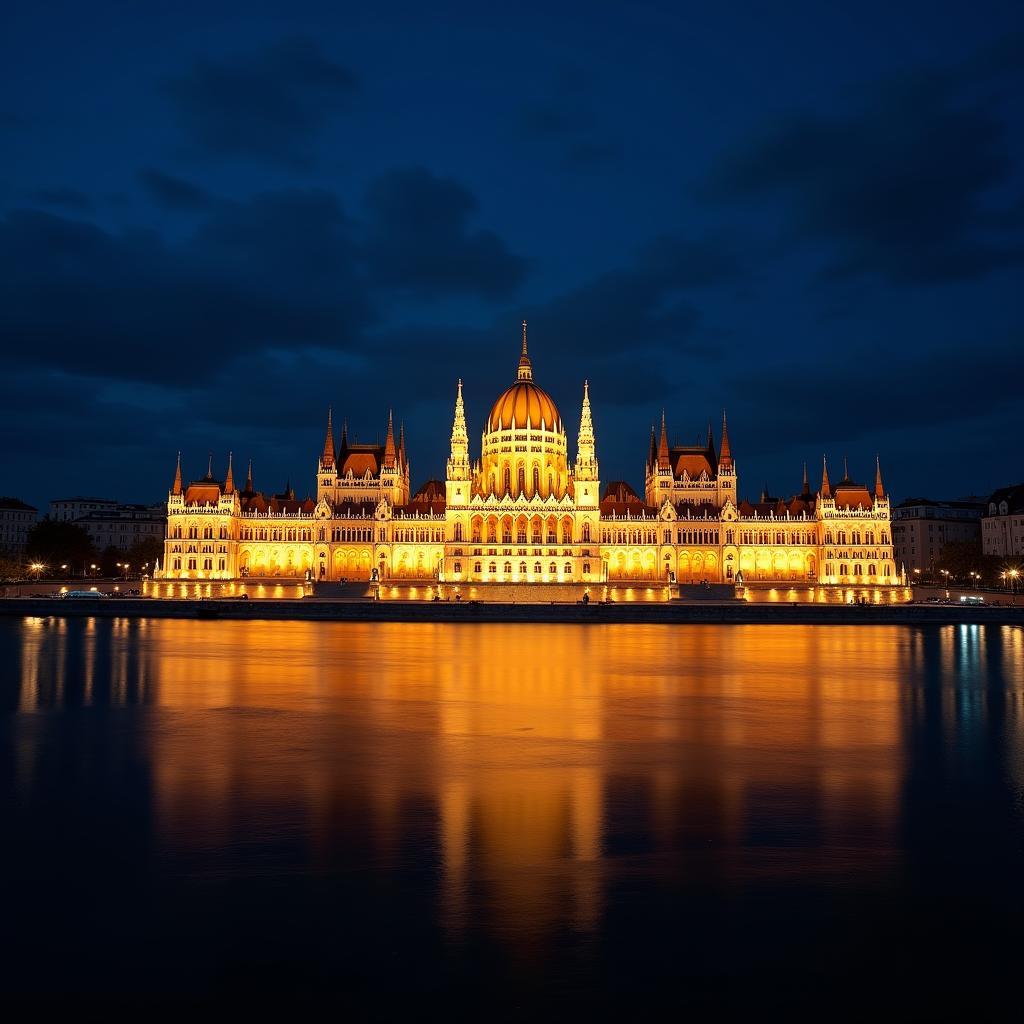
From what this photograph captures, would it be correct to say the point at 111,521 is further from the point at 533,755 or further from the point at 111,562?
the point at 533,755

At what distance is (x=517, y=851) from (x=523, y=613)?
61.1m

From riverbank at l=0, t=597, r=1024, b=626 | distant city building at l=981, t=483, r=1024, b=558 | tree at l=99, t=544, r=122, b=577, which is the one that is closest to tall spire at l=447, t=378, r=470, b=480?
riverbank at l=0, t=597, r=1024, b=626

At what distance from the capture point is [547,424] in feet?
388

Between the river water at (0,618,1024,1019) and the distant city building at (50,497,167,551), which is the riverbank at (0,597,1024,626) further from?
the distant city building at (50,497,167,551)

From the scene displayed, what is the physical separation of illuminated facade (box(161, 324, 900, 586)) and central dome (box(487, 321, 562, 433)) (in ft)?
0.65

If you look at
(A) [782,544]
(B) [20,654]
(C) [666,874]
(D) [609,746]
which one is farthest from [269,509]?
(C) [666,874]

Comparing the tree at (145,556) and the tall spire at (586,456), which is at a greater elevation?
the tall spire at (586,456)

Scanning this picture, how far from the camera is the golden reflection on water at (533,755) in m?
11.3

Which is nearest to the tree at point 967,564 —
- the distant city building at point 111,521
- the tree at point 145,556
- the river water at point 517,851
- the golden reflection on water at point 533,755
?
the golden reflection on water at point 533,755

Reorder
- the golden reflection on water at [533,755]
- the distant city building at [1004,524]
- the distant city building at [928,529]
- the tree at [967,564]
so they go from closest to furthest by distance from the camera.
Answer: the golden reflection on water at [533,755] → the tree at [967,564] → the distant city building at [1004,524] → the distant city building at [928,529]

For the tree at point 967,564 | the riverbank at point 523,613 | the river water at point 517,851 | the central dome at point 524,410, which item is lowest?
the river water at point 517,851

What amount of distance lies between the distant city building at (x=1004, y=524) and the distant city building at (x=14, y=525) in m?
142

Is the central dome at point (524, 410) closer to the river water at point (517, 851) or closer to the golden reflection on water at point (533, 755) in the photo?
the golden reflection on water at point (533, 755)

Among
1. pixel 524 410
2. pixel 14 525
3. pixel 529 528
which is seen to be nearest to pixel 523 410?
pixel 524 410
